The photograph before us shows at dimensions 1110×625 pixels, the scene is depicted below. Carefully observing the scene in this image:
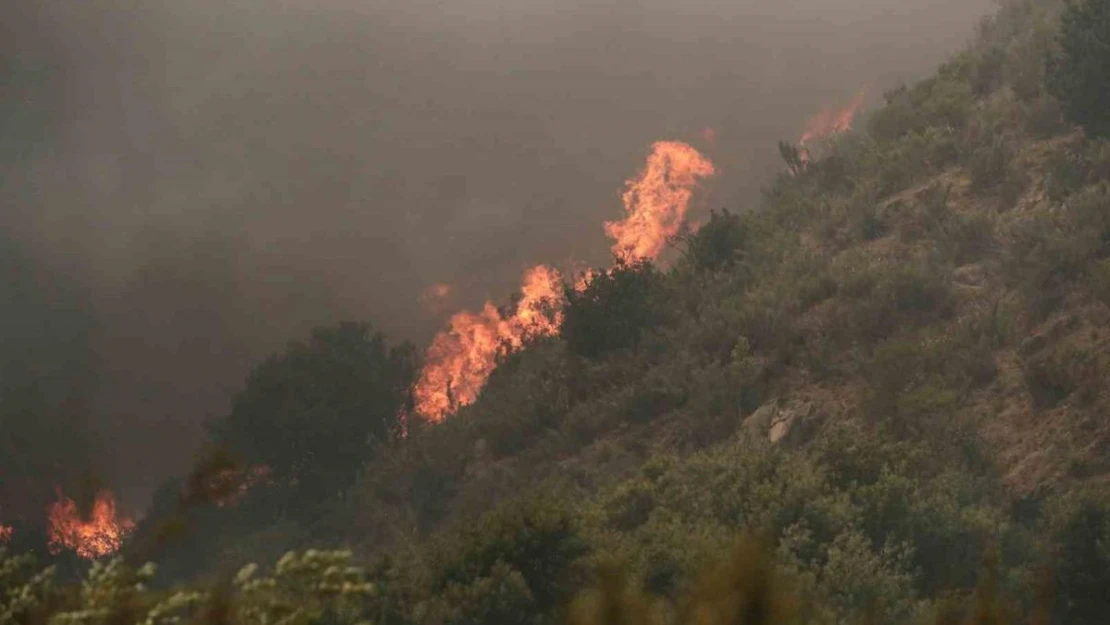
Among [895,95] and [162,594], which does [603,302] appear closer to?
[895,95]

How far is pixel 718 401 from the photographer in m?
16.9

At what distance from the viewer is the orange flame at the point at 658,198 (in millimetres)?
29422

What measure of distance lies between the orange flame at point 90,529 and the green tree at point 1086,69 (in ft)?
51.5

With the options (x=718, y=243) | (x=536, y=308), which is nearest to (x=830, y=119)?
(x=536, y=308)

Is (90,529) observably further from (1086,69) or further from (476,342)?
(1086,69)

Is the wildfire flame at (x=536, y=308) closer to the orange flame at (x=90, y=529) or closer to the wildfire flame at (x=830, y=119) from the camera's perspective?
the wildfire flame at (x=830, y=119)

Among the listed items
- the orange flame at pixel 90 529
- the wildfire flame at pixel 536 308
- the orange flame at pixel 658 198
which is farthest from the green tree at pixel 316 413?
the orange flame at pixel 658 198

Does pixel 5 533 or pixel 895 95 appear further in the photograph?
pixel 895 95

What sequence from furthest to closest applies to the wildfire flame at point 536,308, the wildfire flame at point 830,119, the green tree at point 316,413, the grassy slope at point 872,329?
the wildfire flame at point 830,119, the wildfire flame at point 536,308, the green tree at point 316,413, the grassy slope at point 872,329

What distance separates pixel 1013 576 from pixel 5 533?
1649 cm

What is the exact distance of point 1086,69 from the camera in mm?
18672

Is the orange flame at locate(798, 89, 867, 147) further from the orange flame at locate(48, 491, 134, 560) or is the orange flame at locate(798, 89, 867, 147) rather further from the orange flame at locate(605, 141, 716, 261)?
the orange flame at locate(48, 491, 134, 560)

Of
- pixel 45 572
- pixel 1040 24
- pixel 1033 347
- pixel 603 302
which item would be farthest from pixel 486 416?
pixel 45 572

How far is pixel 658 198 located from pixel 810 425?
57.7ft
